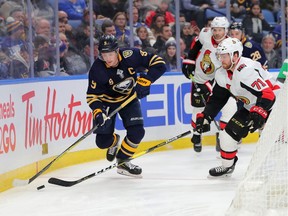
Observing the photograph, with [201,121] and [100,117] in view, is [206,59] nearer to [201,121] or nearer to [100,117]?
[201,121]

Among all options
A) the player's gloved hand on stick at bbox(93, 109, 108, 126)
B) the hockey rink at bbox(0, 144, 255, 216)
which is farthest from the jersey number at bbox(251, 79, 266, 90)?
the player's gloved hand on stick at bbox(93, 109, 108, 126)

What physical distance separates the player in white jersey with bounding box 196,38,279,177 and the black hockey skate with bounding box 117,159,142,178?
0.54 metres

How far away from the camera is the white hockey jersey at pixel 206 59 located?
269 inches

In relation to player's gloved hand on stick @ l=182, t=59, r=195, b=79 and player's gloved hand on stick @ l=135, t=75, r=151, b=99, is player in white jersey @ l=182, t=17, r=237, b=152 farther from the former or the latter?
player's gloved hand on stick @ l=135, t=75, r=151, b=99

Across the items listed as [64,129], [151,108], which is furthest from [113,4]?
[64,129]

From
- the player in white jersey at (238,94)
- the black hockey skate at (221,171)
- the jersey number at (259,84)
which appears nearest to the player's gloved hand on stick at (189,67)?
the player in white jersey at (238,94)

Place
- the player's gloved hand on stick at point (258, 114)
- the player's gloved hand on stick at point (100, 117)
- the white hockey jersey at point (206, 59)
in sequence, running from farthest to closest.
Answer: the white hockey jersey at point (206, 59) < the player's gloved hand on stick at point (100, 117) < the player's gloved hand on stick at point (258, 114)

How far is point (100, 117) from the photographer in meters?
5.66

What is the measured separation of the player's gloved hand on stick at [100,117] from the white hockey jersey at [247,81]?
82cm

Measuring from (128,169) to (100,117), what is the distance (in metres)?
0.54

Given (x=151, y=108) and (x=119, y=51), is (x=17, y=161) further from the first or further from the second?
(x=151, y=108)

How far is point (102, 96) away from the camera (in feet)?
19.3

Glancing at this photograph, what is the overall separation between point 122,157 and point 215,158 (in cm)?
126

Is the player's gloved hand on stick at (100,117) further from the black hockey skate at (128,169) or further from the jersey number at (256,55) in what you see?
the jersey number at (256,55)
